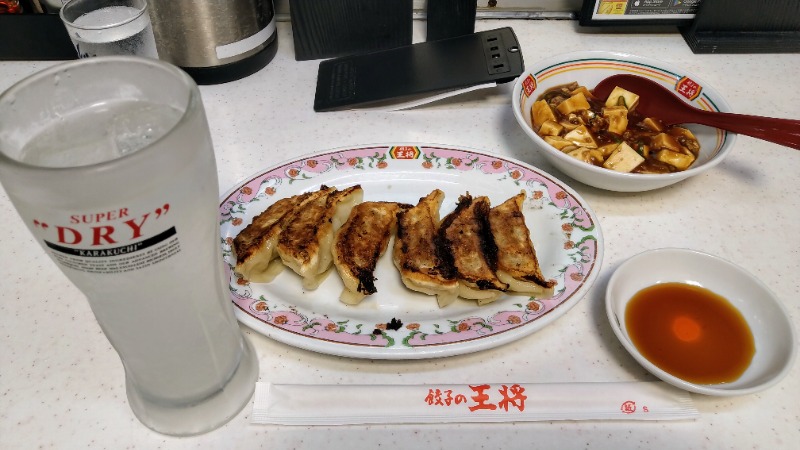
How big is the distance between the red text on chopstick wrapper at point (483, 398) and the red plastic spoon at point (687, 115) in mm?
627

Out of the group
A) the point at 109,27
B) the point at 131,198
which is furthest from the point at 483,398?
the point at 109,27

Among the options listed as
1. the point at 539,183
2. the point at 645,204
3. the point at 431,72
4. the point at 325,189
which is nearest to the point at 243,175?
the point at 325,189

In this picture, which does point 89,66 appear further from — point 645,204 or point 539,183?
point 645,204

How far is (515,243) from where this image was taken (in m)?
0.88

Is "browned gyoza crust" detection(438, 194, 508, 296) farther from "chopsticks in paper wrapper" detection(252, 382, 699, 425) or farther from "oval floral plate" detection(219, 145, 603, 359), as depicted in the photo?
"chopsticks in paper wrapper" detection(252, 382, 699, 425)

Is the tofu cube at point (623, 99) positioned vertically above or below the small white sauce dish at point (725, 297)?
above

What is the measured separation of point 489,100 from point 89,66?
2.86 feet

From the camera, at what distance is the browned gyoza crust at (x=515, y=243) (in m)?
0.82

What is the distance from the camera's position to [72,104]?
1.85 ft

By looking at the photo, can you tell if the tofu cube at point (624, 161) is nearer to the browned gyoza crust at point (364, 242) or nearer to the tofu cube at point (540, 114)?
the tofu cube at point (540, 114)

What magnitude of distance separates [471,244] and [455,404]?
9.7 inches

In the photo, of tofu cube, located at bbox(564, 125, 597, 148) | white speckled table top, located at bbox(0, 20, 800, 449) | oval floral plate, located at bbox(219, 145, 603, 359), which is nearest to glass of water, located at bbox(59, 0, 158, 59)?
white speckled table top, located at bbox(0, 20, 800, 449)

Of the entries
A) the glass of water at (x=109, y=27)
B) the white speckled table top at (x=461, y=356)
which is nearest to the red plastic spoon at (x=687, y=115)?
the white speckled table top at (x=461, y=356)

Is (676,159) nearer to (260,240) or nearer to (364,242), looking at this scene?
(364,242)
